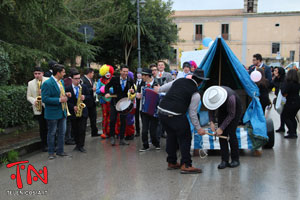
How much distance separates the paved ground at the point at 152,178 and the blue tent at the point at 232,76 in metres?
0.69

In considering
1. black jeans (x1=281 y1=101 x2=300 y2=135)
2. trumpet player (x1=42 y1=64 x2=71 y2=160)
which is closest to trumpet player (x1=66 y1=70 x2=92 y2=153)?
trumpet player (x1=42 y1=64 x2=71 y2=160)

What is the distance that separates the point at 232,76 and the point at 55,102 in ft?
14.1

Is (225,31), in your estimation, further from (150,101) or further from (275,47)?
(150,101)

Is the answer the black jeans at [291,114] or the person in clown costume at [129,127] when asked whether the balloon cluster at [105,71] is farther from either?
the black jeans at [291,114]

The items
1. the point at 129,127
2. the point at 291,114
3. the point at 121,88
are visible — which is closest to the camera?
the point at 121,88

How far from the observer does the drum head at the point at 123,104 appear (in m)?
7.31

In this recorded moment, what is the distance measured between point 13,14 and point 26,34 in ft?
2.80

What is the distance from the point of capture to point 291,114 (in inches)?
320

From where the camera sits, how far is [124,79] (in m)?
7.60

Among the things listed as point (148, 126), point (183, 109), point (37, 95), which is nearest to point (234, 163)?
point (183, 109)

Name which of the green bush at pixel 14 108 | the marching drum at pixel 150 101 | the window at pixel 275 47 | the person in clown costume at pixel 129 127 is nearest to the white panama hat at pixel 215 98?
the marching drum at pixel 150 101

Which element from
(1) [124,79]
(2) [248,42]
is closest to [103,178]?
(1) [124,79]

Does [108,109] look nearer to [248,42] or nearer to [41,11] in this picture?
[41,11]

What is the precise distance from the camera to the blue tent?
6.41m
